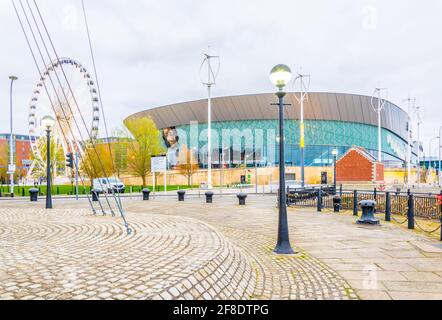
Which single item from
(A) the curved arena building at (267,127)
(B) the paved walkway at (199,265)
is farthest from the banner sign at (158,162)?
(A) the curved arena building at (267,127)

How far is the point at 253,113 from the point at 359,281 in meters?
69.5

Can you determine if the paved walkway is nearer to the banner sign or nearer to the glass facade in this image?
the banner sign

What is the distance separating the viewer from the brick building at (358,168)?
41.8 meters

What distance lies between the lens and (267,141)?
72.0 metres

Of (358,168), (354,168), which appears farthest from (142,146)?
(358,168)

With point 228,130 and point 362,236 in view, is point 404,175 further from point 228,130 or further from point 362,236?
point 362,236

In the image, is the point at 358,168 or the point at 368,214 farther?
the point at 358,168

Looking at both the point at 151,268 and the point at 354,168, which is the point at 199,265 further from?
the point at 354,168

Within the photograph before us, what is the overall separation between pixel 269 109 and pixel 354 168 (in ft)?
104

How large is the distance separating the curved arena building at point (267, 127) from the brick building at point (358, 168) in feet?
78.8

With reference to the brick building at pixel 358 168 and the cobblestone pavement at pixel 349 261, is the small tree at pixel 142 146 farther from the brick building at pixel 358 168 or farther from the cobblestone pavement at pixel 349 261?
the cobblestone pavement at pixel 349 261

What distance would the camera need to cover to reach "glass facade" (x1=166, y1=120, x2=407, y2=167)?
233ft

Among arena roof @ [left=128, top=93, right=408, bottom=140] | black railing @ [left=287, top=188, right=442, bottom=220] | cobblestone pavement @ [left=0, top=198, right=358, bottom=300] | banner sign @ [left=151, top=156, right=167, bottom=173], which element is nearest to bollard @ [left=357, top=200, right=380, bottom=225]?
black railing @ [left=287, top=188, right=442, bottom=220]

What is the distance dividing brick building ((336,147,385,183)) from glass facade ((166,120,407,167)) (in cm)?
2477
